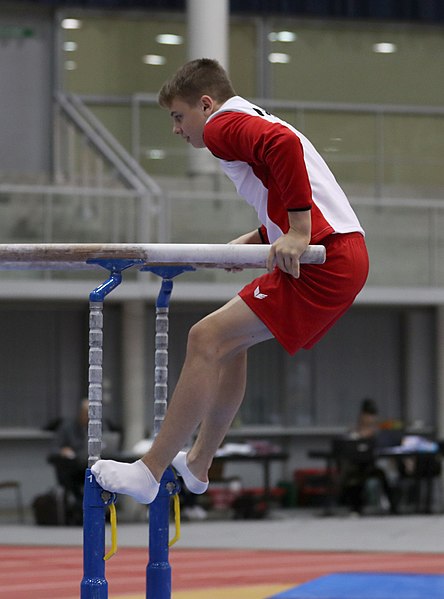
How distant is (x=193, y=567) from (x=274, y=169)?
5852 mm

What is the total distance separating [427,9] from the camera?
686 inches

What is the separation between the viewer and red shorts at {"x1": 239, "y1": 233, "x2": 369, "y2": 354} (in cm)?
381

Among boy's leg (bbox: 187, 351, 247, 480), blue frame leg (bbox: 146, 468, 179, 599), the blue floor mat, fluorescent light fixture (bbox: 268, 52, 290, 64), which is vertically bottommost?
the blue floor mat

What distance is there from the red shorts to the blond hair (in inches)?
22.3

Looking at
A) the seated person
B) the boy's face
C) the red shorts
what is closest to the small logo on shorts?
the red shorts

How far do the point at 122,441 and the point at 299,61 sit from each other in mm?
5894

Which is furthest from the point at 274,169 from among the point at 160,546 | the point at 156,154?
the point at 156,154

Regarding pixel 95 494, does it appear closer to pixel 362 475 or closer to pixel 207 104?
pixel 207 104

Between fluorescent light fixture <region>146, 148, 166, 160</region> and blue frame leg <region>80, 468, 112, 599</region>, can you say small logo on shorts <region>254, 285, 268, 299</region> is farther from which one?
fluorescent light fixture <region>146, 148, 166, 160</region>

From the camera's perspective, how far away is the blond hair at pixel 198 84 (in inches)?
154

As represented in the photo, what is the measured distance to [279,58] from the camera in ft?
Result: 56.5

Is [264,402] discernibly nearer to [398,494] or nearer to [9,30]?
[398,494]

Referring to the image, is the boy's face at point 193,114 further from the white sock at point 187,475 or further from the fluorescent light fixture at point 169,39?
the fluorescent light fixture at point 169,39

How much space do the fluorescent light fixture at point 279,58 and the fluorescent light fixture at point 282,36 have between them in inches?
7.6
